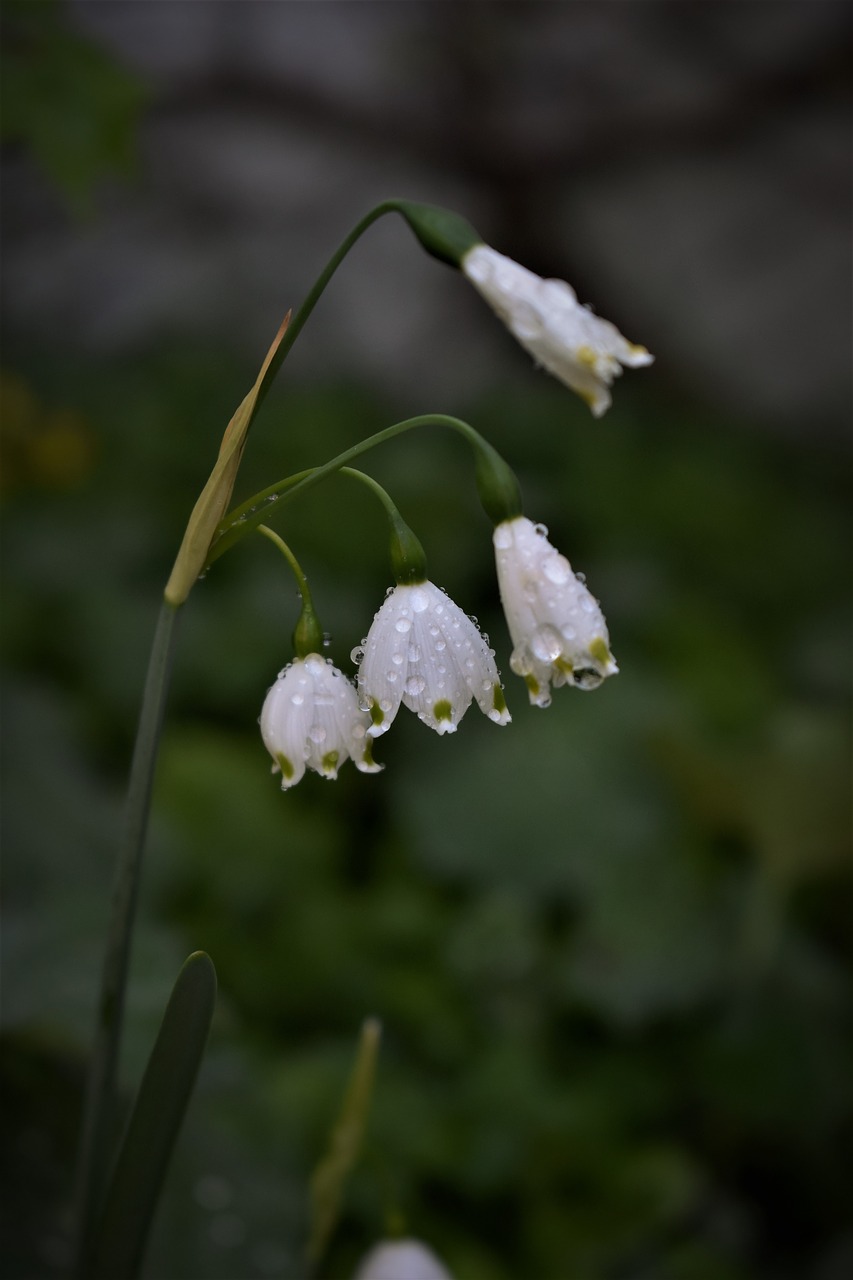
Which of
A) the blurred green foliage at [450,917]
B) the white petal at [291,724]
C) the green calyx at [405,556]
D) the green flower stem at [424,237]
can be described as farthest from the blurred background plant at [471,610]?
the green flower stem at [424,237]

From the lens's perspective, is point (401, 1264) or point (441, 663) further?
point (401, 1264)

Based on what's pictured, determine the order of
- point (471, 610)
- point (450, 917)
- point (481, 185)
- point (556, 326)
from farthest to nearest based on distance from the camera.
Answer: point (481, 185)
point (471, 610)
point (450, 917)
point (556, 326)

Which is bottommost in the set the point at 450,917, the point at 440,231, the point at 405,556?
the point at 450,917

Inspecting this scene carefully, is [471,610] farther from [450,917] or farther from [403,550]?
[403,550]

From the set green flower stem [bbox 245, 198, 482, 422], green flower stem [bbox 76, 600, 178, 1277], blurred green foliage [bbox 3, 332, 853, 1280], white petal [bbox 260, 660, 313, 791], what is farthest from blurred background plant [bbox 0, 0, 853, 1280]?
green flower stem [bbox 245, 198, 482, 422]

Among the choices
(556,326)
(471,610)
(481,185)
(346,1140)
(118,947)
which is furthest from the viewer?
(481,185)

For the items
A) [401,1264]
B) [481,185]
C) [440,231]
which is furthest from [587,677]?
[481,185]

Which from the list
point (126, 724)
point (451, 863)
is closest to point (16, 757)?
point (126, 724)

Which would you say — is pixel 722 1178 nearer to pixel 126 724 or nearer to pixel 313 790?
pixel 313 790
